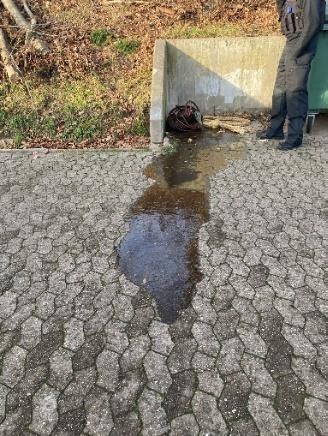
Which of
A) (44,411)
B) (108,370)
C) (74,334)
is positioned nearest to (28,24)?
(74,334)

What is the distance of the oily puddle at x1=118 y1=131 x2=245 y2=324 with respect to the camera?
3.82 m

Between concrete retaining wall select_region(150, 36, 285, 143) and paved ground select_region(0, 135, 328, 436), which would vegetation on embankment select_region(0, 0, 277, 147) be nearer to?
concrete retaining wall select_region(150, 36, 285, 143)

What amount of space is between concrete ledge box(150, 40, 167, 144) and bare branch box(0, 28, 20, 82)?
271 centimetres

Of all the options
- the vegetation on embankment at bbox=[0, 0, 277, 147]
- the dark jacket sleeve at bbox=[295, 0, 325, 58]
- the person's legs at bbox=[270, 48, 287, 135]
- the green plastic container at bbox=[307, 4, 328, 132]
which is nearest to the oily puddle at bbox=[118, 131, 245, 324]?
the person's legs at bbox=[270, 48, 287, 135]

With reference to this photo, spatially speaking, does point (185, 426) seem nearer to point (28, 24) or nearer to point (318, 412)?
point (318, 412)

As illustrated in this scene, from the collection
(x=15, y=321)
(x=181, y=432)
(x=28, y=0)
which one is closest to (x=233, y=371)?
(x=181, y=432)

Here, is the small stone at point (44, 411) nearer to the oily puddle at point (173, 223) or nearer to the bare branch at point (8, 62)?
the oily puddle at point (173, 223)

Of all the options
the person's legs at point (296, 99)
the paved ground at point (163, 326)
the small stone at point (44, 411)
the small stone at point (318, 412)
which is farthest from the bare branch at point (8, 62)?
the small stone at point (318, 412)

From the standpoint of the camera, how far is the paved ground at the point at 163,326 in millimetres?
2758

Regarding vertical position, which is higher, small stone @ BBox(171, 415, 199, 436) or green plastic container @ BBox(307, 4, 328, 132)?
green plastic container @ BBox(307, 4, 328, 132)

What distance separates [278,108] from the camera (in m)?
6.50

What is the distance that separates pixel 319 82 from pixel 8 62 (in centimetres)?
570

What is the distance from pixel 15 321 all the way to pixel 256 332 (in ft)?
6.67

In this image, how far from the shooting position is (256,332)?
130 inches
